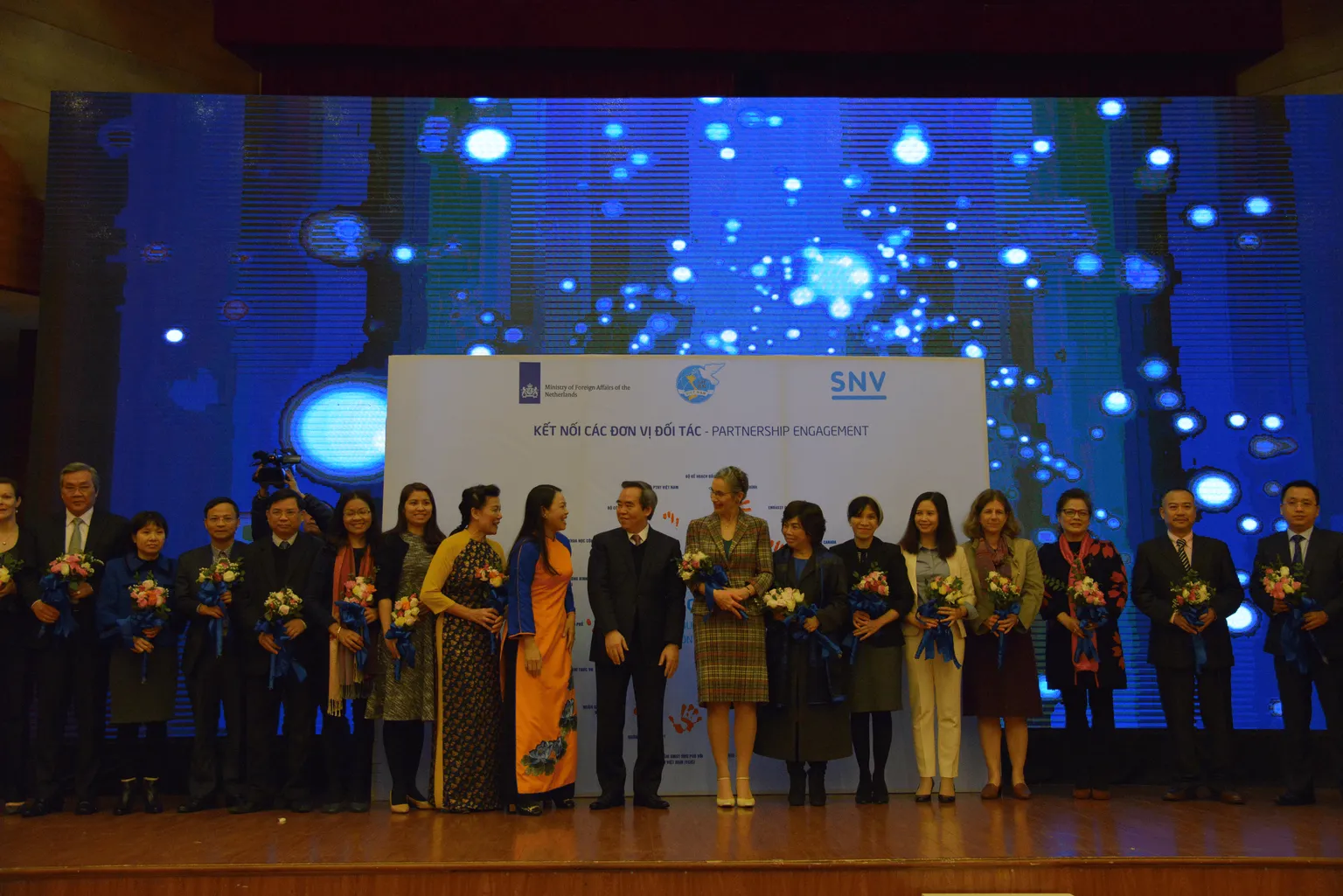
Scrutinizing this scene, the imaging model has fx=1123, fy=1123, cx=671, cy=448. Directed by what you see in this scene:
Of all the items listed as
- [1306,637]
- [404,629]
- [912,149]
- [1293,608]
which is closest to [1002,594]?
[1293,608]

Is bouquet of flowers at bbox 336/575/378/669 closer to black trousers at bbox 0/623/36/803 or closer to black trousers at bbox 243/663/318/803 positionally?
black trousers at bbox 243/663/318/803

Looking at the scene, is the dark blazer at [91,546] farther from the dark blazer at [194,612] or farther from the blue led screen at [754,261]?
the blue led screen at [754,261]

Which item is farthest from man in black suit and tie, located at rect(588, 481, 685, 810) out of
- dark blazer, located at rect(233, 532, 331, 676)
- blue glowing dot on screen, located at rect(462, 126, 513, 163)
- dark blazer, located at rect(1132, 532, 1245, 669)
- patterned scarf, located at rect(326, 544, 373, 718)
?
blue glowing dot on screen, located at rect(462, 126, 513, 163)

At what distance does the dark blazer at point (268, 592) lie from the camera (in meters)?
5.28

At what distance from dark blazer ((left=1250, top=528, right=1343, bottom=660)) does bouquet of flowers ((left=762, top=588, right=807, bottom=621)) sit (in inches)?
88.1

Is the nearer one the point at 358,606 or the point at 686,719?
the point at 358,606

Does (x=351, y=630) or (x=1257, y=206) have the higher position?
(x=1257, y=206)

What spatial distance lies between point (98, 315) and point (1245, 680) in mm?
6974

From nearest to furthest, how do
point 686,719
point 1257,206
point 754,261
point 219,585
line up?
point 219,585
point 686,719
point 754,261
point 1257,206

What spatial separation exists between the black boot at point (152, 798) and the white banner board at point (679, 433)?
5.63 ft

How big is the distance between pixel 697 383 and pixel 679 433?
0.94 ft

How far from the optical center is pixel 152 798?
5.27m

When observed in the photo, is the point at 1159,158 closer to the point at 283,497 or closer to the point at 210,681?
the point at 283,497

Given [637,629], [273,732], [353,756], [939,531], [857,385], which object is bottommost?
[353,756]
